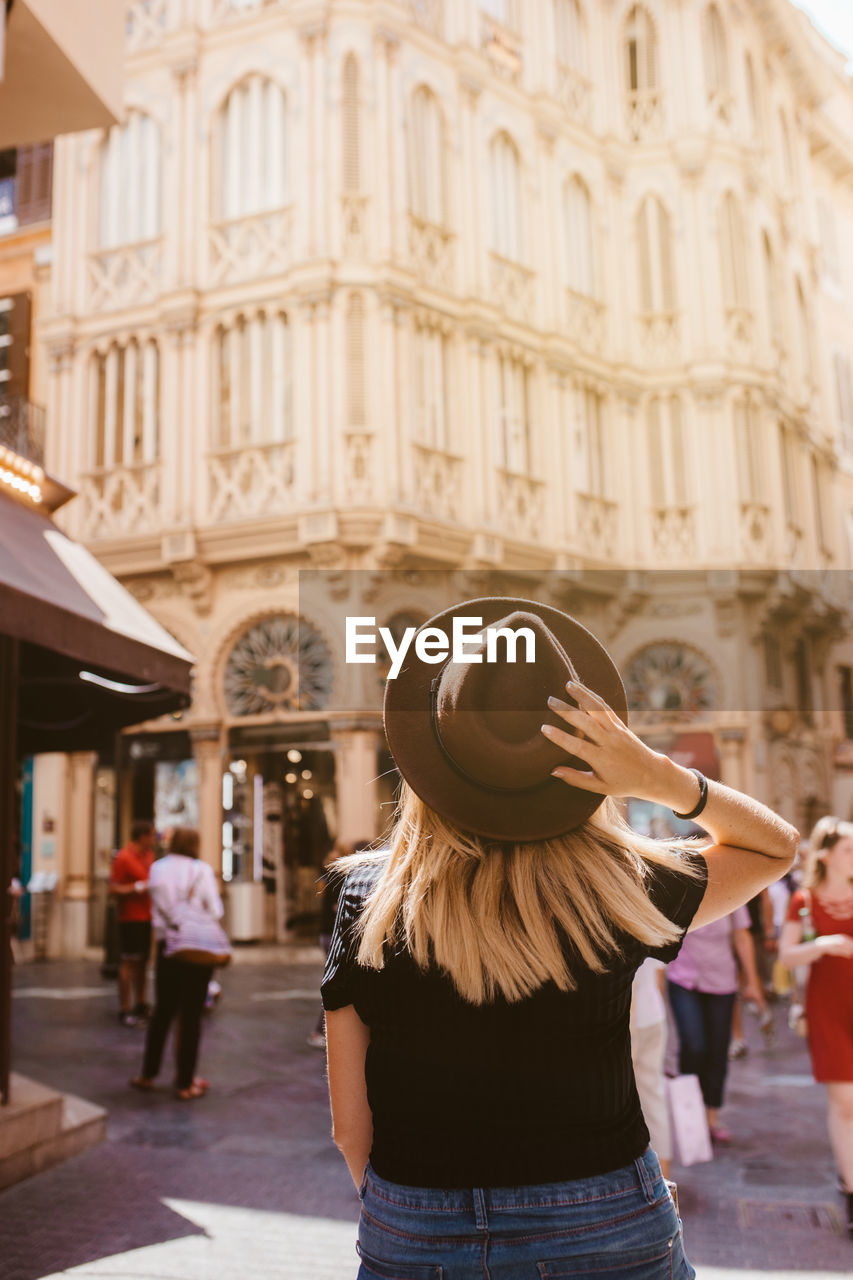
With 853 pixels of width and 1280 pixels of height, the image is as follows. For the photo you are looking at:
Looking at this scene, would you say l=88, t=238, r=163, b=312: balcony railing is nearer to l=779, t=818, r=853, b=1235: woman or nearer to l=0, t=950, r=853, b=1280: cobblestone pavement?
l=0, t=950, r=853, b=1280: cobblestone pavement

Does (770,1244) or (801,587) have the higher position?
(801,587)

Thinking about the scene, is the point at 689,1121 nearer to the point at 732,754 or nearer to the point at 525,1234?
the point at 525,1234

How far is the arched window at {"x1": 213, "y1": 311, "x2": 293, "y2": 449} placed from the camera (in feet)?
58.5

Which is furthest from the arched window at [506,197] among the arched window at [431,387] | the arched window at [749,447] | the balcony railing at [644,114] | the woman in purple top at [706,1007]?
the woman in purple top at [706,1007]

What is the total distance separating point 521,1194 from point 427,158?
19.3 m

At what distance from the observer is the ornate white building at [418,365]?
17.6 meters

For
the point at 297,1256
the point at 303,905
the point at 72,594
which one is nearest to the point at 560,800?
the point at 297,1256

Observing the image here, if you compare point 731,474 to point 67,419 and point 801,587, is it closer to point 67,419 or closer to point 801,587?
point 801,587

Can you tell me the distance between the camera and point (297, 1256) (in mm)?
4957

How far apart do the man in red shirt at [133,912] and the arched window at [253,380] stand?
26.1 feet

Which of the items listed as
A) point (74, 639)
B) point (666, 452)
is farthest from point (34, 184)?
point (74, 639)

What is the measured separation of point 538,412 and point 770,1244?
1646 cm

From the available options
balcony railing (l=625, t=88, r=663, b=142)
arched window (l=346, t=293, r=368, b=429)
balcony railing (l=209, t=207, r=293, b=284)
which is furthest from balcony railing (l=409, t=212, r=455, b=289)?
balcony railing (l=625, t=88, r=663, b=142)

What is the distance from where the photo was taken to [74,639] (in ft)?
19.5
